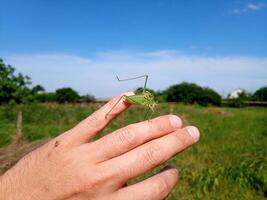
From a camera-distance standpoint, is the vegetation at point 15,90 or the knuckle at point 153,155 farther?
the vegetation at point 15,90

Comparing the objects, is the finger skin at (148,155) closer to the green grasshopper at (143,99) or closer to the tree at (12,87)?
the green grasshopper at (143,99)

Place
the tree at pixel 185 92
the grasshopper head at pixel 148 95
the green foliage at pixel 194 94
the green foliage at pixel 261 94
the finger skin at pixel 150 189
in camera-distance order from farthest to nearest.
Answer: the green foliage at pixel 261 94 → the green foliage at pixel 194 94 → the tree at pixel 185 92 → the grasshopper head at pixel 148 95 → the finger skin at pixel 150 189

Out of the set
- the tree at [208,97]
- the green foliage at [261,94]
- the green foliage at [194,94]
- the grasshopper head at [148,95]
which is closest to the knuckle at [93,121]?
the grasshopper head at [148,95]

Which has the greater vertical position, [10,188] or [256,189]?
[10,188]

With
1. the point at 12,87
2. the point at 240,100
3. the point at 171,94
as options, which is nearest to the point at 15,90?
the point at 12,87

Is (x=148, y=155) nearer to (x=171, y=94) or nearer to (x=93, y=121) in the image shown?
(x=93, y=121)

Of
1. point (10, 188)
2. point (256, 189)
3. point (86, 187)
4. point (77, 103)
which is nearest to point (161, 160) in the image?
point (86, 187)

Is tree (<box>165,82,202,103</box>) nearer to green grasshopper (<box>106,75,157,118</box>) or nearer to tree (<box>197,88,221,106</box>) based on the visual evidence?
tree (<box>197,88,221,106</box>)

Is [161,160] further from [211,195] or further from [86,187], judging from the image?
[211,195]
